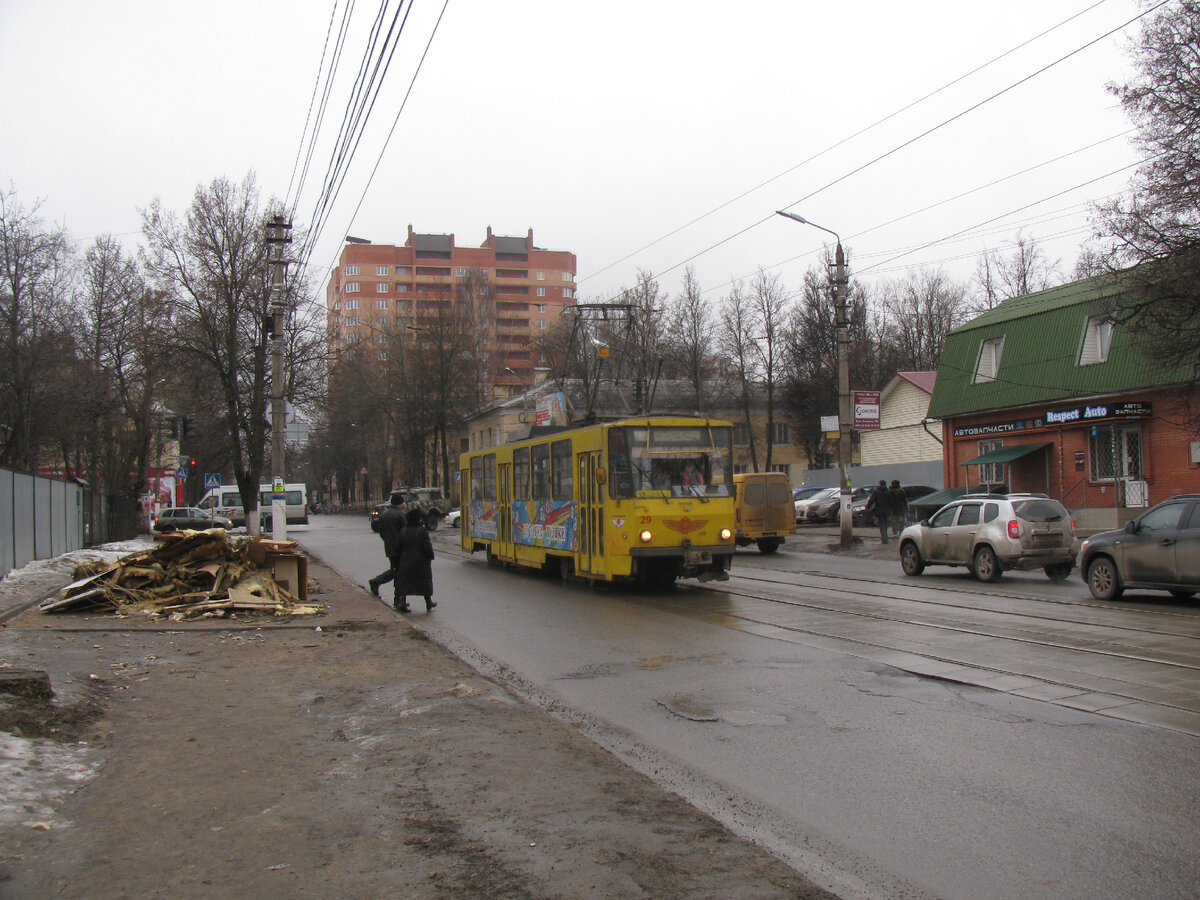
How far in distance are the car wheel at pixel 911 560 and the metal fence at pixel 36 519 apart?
17.7 m

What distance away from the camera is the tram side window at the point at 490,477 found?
23.8m

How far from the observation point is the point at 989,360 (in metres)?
34.3

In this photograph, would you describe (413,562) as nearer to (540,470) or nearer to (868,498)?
(540,470)

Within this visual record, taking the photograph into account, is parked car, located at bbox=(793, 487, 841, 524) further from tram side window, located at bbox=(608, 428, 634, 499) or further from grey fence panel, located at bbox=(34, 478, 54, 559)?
grey fence panel, located at bbox=(34, 478, 54, 559)

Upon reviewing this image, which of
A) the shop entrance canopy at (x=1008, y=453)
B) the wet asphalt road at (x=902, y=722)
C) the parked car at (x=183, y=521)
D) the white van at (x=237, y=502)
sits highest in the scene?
the shop entrance canopy at (x=1008, y=453)

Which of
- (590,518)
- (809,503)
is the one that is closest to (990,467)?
(809,503)

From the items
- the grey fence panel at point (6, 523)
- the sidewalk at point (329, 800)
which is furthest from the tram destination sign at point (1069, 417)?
the grey fence panel at point (6, 523)

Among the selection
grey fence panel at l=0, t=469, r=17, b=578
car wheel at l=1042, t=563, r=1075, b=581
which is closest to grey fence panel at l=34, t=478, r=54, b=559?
grey fence panel at l=0, t=469, r=17, b=578

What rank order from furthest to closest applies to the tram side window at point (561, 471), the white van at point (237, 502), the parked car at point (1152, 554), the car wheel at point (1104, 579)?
1. the white van at point (237, 502)
2. the tram side window at point (561, 471)
3. the car wheel at point (1104, 579)
4. the parked car at point (1152, 554)

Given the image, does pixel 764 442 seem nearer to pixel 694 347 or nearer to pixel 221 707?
pixel 694 347

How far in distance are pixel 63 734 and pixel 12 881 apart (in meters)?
2.71

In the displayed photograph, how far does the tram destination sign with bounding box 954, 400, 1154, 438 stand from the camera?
93.0 ft

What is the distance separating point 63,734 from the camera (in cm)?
671

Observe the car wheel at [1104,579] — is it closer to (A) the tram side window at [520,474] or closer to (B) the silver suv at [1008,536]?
(B) the silver suv at [1008,536]
